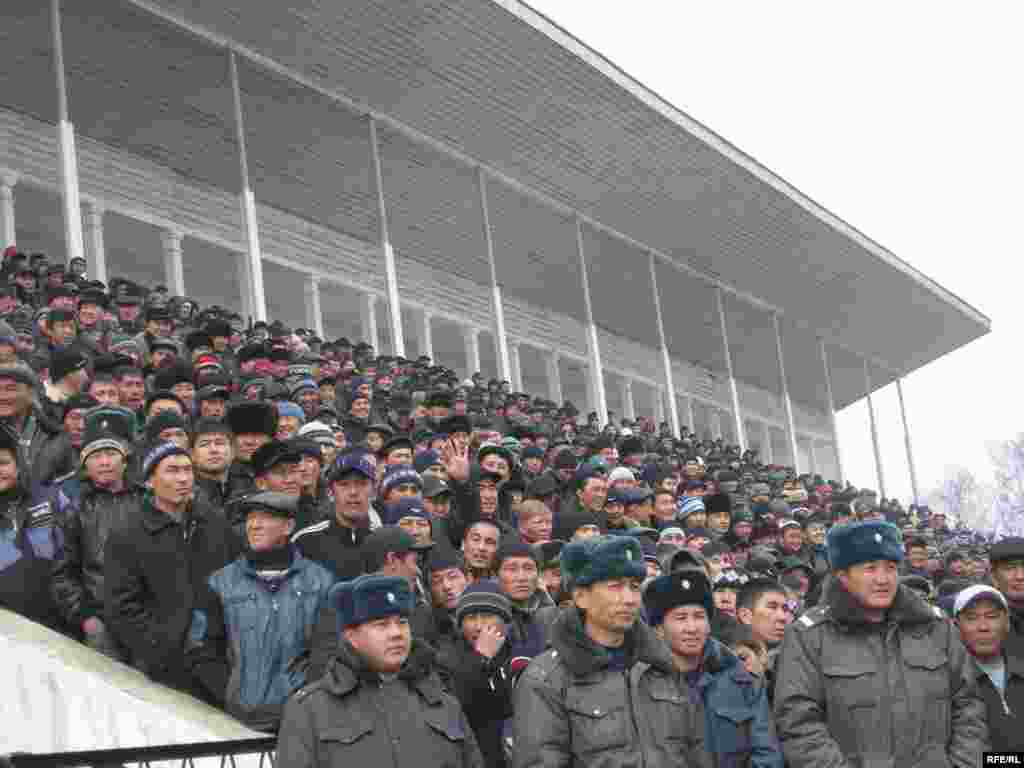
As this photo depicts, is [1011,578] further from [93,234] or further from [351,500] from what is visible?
[93,234]

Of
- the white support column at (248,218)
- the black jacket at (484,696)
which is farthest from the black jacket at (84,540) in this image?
the white support column at (248,218)

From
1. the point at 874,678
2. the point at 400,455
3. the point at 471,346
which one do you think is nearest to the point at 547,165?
the point at 471,346

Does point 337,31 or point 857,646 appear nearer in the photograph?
point 857,646

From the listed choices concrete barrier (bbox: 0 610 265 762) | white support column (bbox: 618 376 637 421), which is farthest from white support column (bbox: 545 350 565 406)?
A: concrete barrier (bbox: 0 610 265 762)

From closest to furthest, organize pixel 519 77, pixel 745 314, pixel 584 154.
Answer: pixel 519 77 < pixel 584 154 < pixel 745 314

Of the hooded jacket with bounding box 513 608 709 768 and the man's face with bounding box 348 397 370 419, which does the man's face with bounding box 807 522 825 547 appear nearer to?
the man's face with bounding box 348 397 370 419

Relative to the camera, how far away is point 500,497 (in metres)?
11.1

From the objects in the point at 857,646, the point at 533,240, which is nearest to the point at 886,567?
the point at 857,646

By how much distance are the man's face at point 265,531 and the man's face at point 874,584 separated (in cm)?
226

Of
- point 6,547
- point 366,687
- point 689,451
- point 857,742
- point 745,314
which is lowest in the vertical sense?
point 857,742

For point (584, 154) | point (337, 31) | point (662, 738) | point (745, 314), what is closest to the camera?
point (662, 738)

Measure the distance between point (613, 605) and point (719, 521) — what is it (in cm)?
835

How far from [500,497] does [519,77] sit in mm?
15687

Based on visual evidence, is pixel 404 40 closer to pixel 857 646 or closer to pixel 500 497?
pixel 500 497
